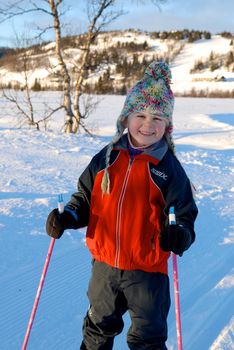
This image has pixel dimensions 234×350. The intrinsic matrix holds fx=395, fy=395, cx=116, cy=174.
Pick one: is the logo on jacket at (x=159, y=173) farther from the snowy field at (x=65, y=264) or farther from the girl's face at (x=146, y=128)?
the snowy field at (x=65, y=264)

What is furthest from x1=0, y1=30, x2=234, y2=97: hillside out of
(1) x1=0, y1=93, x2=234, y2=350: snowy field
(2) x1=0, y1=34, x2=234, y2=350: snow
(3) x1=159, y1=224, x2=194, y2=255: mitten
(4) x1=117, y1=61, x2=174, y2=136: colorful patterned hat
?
(3) x1=159, y1=224, x2=194, y2=255: mitten

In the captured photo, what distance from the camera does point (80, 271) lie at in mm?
3424

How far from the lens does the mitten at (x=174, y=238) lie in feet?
5.89

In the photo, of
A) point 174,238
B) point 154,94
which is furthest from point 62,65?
point 174,238

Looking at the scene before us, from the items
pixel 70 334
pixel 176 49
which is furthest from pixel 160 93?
pixel 176 49

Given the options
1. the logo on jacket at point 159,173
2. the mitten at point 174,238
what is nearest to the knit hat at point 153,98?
the logo on jacket at point 159,173

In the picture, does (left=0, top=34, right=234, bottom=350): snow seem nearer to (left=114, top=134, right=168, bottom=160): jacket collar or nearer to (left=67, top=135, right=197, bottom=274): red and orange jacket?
(left=67, top=135, right=197, bottom=274): red and orange jacket

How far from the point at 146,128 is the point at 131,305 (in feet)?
3.03

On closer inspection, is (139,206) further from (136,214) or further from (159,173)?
(159,173)

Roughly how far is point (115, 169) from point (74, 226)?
380 mm

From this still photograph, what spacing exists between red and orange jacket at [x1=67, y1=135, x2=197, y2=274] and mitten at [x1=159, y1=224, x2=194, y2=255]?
109 mm

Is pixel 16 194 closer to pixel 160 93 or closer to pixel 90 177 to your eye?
pixel 90 177

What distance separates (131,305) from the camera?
2.05m

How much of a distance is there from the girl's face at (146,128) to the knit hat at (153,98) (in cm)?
3
